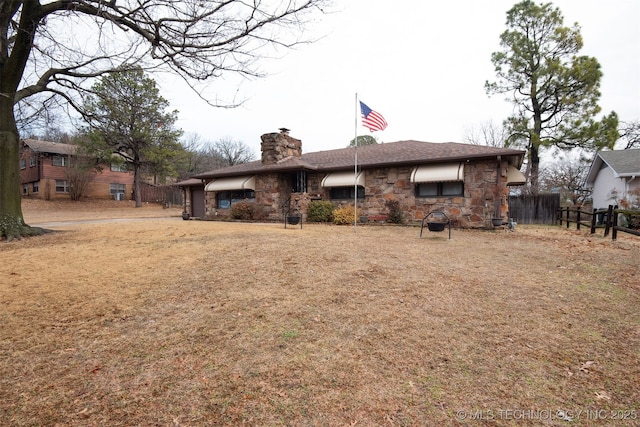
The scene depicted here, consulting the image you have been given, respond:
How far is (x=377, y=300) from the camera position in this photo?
3715 mm

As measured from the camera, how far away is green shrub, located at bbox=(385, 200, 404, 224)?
1247 centimetres

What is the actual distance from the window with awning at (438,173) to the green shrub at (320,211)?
150 inches

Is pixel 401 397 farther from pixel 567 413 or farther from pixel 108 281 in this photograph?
pixel 108 281

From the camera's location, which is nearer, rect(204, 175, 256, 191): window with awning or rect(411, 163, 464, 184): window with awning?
rect(411, 163, 464, 184): window with awning

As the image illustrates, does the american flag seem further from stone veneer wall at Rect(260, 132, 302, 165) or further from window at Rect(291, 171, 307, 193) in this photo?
stone veneer wall at Rect(260, 132, 302, 165)

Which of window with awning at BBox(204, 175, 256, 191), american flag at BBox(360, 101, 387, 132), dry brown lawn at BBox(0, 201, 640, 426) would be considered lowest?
dry brown lawn at BBox(0, 201, 640, 426)

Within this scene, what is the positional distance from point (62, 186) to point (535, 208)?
3855 centimetres

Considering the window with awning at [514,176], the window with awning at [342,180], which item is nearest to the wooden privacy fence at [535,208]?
the window with awning at [514,176]

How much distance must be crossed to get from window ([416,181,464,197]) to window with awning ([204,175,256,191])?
811 cm

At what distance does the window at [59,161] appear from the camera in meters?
28.3

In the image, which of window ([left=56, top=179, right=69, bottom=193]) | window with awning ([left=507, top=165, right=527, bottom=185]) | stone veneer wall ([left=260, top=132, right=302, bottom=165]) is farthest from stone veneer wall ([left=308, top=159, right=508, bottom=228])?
window ([left=56, top=179, right=69, bottom=193])

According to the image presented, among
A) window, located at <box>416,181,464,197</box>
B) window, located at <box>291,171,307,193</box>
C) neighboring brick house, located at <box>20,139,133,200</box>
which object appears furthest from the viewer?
neighboring brick house, located at <box>20,139,133,200</box>

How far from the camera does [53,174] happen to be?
1108 inches

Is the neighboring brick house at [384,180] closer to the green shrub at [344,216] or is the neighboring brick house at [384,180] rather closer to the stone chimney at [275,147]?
the stone chimney at [275,147]
